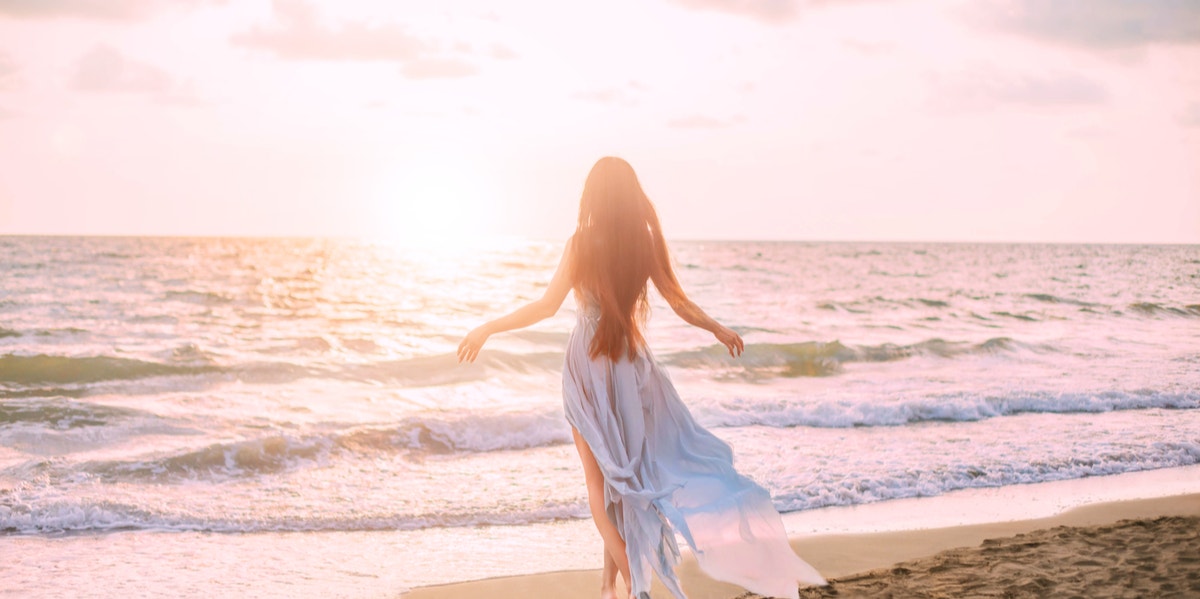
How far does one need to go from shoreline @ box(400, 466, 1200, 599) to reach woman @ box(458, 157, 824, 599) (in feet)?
3.82

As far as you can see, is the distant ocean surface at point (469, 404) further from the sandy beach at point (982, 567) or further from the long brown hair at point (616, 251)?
the long brown hair at point (616, 251)

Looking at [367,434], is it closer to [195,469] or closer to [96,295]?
[195,469]

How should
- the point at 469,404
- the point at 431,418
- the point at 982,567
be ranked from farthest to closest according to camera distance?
1. the point at 469,404
2. the point at 431,418
3. the point at 982,567

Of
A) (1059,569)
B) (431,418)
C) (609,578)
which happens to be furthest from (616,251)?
(431,418)

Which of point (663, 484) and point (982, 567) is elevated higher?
point (663, 484)

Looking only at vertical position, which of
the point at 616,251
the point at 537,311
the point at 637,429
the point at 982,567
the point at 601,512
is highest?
the point at 616,251

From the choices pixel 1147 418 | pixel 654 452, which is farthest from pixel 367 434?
pixel 1147 418

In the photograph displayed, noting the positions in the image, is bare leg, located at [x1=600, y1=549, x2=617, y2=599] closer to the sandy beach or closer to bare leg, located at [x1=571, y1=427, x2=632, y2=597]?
bare leg, located at [x1=571, y1=427, x2=632, y2=597]

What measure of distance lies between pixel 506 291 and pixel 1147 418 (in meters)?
22.9

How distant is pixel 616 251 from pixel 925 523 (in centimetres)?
405

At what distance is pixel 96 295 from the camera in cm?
2642

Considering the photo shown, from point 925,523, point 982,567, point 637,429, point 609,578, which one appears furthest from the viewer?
point 925,523

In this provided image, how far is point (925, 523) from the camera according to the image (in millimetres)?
6809

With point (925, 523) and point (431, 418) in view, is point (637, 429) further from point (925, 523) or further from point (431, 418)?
point (431, 418)
